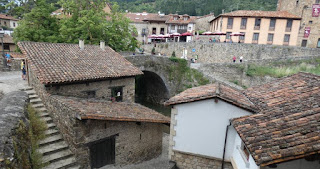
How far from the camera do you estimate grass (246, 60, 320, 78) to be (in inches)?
909

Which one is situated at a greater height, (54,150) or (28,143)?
(28,143)

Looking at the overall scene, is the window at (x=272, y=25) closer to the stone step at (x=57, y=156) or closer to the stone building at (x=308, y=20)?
the stone building at (x=308, y=20)

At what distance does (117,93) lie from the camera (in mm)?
13234

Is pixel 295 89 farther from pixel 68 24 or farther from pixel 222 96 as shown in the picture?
pixel 68 24

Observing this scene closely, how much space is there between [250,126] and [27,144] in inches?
261

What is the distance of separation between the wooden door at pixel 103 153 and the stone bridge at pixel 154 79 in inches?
420

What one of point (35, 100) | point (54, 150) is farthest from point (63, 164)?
point (35, 100)

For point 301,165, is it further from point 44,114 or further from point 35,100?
point 35,100

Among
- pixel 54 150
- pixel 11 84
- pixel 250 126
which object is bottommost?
pixel 54 150

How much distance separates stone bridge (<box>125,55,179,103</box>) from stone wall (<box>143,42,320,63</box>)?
315 inches

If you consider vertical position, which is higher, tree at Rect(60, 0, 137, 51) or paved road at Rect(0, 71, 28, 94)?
tree at Rect(60, 0, 137, 51)

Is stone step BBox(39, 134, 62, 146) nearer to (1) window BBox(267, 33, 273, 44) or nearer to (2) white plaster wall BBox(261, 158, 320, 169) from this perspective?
(2) white plaster wall BBox(261, 158, 320, 169)

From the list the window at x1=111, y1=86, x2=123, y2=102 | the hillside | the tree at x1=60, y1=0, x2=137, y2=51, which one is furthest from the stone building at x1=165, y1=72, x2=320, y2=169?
the hillside

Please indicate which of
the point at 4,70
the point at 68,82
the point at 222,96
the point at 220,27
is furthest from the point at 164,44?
the point at 222,96
